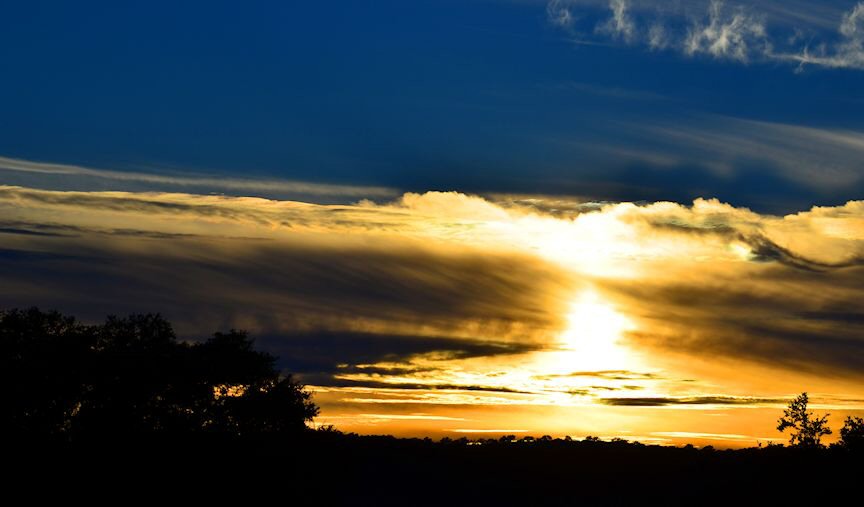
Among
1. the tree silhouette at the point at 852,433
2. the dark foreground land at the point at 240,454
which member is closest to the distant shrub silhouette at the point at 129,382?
the dark foreground land at the point at 240,454

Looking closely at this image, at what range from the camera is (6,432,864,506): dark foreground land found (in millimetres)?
72562

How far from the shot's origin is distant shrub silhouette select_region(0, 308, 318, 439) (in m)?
84.4

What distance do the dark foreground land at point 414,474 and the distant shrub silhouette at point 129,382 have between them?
3.38 meters

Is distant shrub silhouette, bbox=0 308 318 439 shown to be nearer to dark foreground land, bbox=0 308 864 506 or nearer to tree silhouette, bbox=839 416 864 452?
dark foreground land, bbox=0 308 864 506

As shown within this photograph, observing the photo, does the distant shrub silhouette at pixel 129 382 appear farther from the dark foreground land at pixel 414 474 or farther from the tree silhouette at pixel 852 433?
the tree silhouette at pixel 852 433

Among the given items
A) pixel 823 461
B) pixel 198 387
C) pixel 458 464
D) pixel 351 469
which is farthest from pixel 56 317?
pixel 823 461

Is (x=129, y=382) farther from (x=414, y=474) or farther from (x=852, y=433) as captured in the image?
(x=852, y=433)

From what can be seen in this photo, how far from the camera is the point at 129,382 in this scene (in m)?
86.6

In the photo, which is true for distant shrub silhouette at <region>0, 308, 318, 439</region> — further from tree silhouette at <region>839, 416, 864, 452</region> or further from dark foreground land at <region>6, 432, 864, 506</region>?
tree silhouette at <region>839, 416, 864, 452</region>

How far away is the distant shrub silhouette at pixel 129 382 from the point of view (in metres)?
84.4

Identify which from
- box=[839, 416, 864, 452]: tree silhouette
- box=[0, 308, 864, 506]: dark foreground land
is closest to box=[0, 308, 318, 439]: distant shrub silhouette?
box=[0, 308, 864, 506]: dark foreground land

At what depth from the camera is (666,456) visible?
269ft

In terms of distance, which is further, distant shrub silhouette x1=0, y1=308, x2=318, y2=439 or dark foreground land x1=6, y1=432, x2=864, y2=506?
distant shrub silhouette x1=0, y1=308, x2=318, y2=439

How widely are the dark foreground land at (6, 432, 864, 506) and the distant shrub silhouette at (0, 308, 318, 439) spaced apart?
3383 mm
